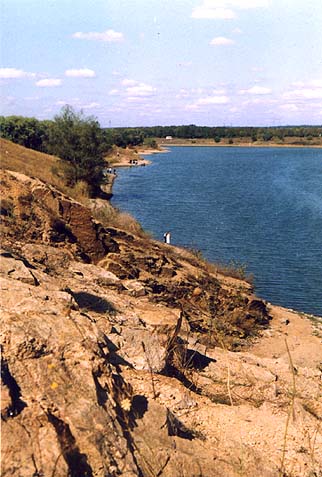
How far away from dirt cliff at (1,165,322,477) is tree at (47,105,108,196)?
28204 millimetres

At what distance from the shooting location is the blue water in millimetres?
25266

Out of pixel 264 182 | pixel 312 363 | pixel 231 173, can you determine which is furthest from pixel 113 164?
pixel 312 363

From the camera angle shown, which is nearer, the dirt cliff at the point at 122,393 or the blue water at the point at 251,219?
the dirt cliff at the point at 122,393

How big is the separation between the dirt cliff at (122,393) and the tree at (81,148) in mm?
28204

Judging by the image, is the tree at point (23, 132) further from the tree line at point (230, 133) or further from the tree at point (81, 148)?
the tree line at point (230, 133)

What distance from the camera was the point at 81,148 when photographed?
134 ft

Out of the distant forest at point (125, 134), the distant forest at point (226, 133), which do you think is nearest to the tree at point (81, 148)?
the distant forest at point (125, 134)

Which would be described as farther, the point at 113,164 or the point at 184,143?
the point at 184,143

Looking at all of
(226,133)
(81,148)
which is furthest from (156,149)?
(81,148)

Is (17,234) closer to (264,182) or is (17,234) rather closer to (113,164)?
(264,182)

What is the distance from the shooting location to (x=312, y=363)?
47.3 ft

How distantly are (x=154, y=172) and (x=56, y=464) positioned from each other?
235 feet

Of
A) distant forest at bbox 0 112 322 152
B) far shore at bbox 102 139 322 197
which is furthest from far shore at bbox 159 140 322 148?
distant forest at bbox 0 112 322 152

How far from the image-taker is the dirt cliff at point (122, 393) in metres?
4.15
